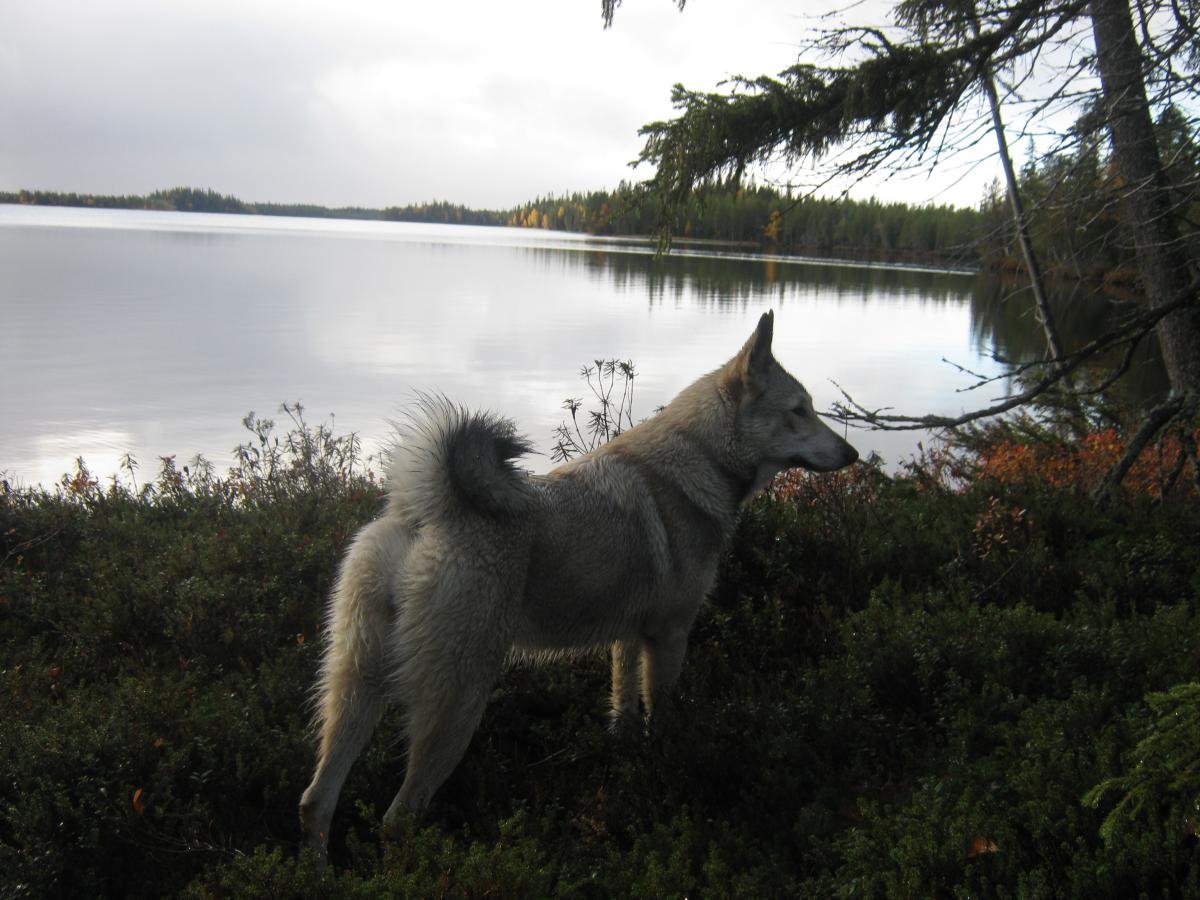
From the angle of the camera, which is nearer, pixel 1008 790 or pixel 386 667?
pixel 1008 790

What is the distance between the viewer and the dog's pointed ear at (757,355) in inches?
177

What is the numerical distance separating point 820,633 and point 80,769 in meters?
3.83

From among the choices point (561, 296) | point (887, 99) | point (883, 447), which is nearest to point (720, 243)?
point (561, 296)

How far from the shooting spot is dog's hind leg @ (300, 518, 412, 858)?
138 inches

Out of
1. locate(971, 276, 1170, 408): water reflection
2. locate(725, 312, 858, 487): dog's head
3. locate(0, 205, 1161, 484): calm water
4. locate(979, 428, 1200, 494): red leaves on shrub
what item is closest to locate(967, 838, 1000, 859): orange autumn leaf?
locate(725, 312, 858, 487): dog's head

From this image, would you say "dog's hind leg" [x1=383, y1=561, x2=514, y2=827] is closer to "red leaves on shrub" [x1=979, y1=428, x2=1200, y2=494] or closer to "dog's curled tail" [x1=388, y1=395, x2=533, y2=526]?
"dog's curled tail" [x1=388, y1=395, x2=533, y2=526]

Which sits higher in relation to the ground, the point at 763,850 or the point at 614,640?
the point at 614,640

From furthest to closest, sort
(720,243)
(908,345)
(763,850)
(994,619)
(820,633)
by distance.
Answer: (720,243)
(908,345)
(820,633)
(994,619)
(763,850)

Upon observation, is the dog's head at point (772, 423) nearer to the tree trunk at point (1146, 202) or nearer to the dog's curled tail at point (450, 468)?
the dog's curled tail at point (450, 468)

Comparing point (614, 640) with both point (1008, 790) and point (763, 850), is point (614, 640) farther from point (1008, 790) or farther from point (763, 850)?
point (1008, 790)

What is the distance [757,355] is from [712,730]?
1.91 m

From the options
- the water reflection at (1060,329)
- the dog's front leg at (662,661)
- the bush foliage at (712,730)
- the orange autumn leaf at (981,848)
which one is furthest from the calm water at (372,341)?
the orange autumn leaf at (981,848)

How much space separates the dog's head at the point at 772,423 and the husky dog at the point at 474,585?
1.94ft

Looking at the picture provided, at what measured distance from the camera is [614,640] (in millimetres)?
4195
